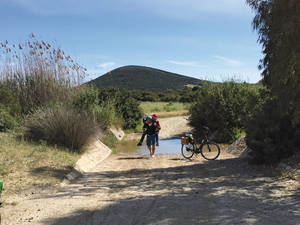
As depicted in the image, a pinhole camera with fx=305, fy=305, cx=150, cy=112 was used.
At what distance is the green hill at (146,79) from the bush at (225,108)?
74529mm

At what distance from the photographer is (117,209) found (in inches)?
205

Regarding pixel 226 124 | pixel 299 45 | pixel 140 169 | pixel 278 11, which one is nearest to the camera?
pixel 299 45

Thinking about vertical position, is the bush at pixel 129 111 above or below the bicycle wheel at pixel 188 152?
above

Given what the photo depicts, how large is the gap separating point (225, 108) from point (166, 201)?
1281 centimetres

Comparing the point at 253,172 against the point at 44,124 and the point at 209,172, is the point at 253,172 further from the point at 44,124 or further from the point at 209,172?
the point at 44,124

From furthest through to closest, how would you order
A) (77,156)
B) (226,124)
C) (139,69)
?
1. (139,69)
2. (226,124)
3. (77,156)

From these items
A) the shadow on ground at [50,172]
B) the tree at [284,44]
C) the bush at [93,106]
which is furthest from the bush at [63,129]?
the tree at [284,44]

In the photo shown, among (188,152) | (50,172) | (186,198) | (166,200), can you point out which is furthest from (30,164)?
(188,152)

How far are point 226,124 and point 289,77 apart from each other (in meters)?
10.8

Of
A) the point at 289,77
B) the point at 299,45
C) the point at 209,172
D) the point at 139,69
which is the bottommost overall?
the point at 209,172

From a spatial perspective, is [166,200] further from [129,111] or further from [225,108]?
[129,111]

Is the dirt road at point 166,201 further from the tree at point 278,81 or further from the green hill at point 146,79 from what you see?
the green hill at point 146,79

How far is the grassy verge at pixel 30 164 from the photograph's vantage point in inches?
275

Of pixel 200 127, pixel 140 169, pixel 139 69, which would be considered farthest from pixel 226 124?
pixel 139 69
